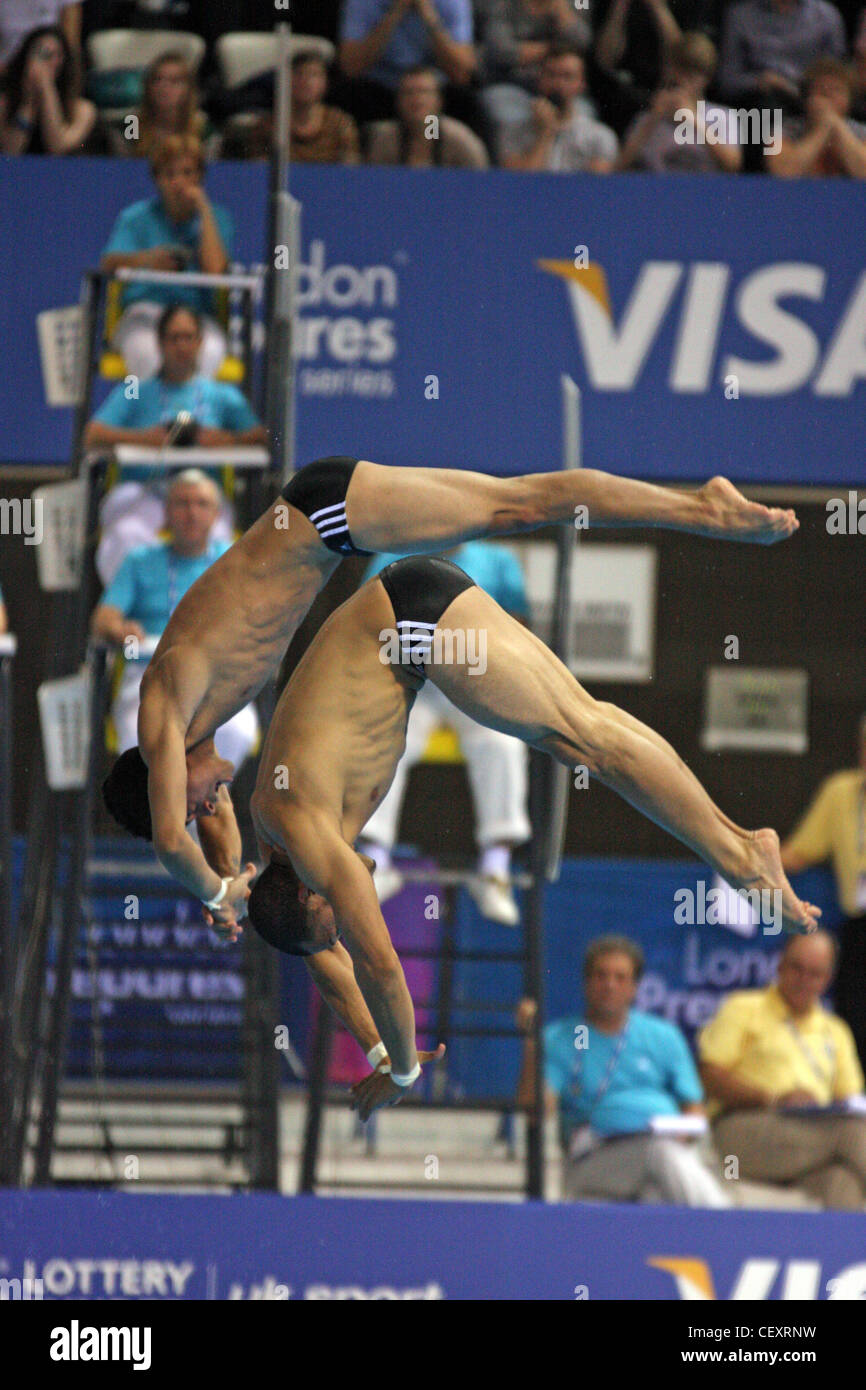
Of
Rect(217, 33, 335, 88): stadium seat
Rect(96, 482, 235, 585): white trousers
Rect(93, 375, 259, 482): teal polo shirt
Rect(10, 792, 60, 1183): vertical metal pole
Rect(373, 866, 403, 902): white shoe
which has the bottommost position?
Rect(10, 792, 60, 1183): vertical metal pole

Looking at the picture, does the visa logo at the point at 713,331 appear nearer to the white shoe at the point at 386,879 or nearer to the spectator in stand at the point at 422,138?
the spectator in stand at the point at 422,138

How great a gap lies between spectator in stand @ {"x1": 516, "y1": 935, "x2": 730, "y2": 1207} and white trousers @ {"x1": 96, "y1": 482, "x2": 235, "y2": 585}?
1870 mm

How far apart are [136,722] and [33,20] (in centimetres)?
381

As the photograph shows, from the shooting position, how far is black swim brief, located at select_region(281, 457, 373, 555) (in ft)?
14.5

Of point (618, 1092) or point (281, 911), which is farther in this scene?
point (618, 1092)

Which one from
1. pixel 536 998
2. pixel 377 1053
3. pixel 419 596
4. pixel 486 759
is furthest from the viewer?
pixel 536 998

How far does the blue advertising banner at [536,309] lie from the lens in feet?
24.3

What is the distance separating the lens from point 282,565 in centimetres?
455

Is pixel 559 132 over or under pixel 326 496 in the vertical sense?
over

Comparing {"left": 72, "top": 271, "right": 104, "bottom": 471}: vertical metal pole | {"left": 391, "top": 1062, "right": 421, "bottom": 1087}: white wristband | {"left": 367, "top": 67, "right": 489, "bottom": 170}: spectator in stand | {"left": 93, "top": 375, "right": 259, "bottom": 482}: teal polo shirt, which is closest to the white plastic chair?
{"left": 367, "top": 67, "right": 489, "bottom": 170}: spectator in stand

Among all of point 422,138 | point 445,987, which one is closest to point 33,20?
point 422,138

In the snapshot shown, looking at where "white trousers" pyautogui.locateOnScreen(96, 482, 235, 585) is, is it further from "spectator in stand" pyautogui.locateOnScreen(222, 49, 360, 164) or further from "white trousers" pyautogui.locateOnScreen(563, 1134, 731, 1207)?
"white trousers" pyautogui.locateOnScreen(563, 1134, 731, 1207)

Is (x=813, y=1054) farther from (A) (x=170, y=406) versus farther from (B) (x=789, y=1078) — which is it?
(A) (x=170, y=406)

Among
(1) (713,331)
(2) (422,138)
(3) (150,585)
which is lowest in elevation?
(3) (150,585)
